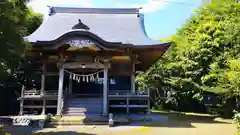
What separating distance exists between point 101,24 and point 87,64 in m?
5.63

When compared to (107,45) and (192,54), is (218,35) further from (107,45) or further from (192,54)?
(107,45)

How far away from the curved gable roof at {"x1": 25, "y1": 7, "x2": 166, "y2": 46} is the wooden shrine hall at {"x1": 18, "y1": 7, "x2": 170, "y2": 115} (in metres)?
0.06

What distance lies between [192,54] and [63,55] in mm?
8613

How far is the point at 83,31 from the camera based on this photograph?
15.6 meters

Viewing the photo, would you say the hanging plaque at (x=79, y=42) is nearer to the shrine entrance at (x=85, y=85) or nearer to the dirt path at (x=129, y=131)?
the shrine entrance at (x=85, y=85)

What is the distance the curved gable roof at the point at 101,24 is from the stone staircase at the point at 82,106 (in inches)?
157

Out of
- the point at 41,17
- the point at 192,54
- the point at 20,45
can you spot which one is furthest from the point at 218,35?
the point at 41,17

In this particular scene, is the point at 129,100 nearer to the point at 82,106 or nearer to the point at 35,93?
the point at 82,106

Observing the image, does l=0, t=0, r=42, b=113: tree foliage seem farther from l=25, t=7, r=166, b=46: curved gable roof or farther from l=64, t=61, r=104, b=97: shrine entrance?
l=64, t=61, r=104, b=97: shrine entrance

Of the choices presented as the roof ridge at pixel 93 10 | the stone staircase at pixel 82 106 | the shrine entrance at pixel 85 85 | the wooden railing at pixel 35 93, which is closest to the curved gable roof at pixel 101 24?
the roof ridge at pixel 93 10

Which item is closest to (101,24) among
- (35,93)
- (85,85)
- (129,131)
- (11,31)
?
(85,85)

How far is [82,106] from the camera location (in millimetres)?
16516

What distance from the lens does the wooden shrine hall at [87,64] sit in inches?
629

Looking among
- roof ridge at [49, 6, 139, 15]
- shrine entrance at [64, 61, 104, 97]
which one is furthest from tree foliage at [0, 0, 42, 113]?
roof ridge at [49, 6, 139, 15]
